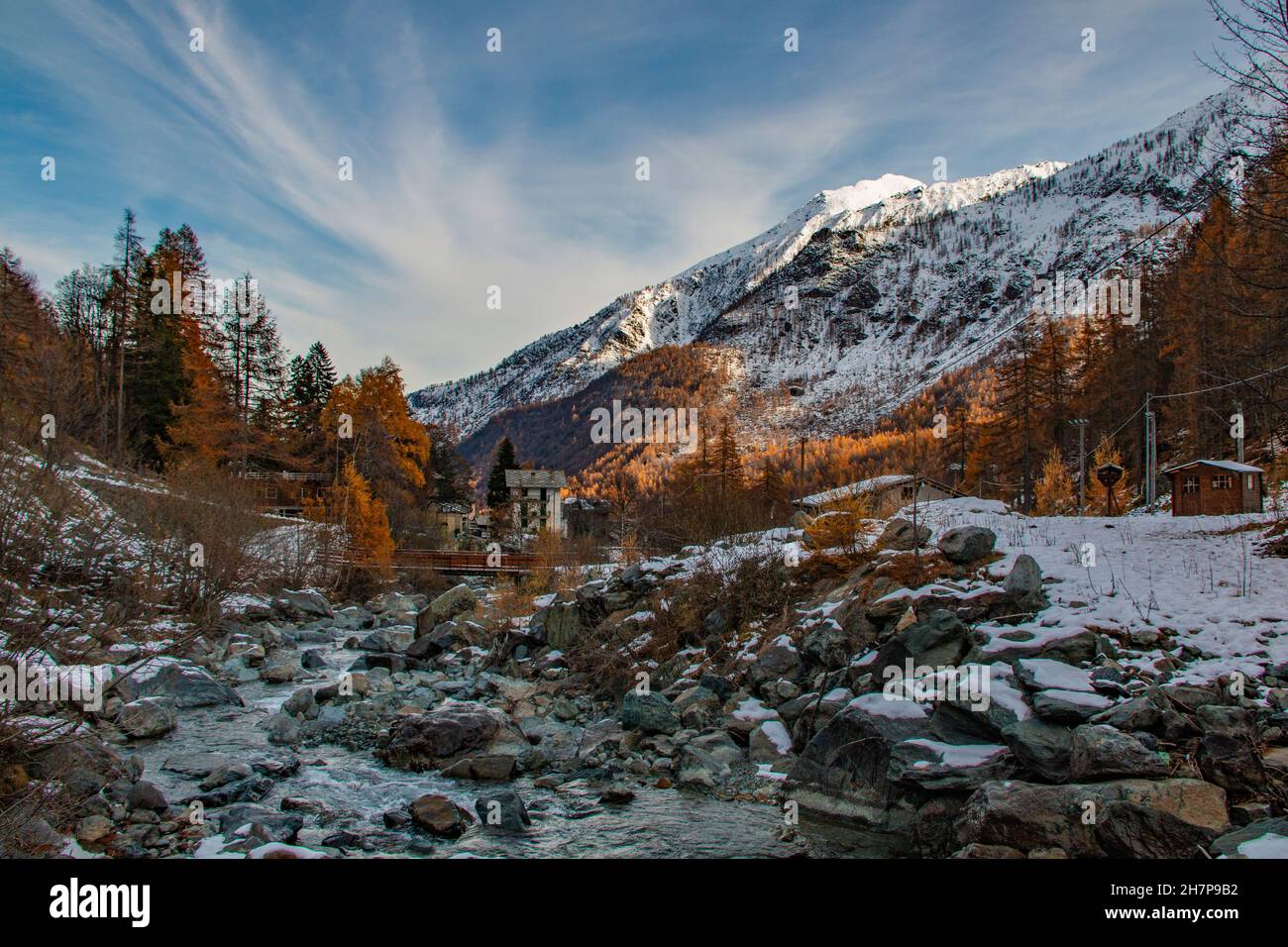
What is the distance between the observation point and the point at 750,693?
14094mm

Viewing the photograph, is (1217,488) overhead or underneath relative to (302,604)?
overhead

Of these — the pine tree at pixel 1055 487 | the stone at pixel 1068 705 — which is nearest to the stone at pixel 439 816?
the stone at pixel 1068 705

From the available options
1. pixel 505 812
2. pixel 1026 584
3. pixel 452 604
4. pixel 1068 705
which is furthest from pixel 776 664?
pixel 452 604

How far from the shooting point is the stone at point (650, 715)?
531 inches

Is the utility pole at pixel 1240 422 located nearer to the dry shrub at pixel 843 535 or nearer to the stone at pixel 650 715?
the dry shrub at pixel 843 535

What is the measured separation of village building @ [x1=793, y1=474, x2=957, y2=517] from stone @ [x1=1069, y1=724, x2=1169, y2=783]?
23.8 feet

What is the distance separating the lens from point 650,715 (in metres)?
13.6

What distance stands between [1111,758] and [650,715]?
798 centimetres

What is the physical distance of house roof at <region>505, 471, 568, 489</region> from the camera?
7569 cm

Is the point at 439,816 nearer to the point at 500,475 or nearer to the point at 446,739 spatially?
the point at 446,739
